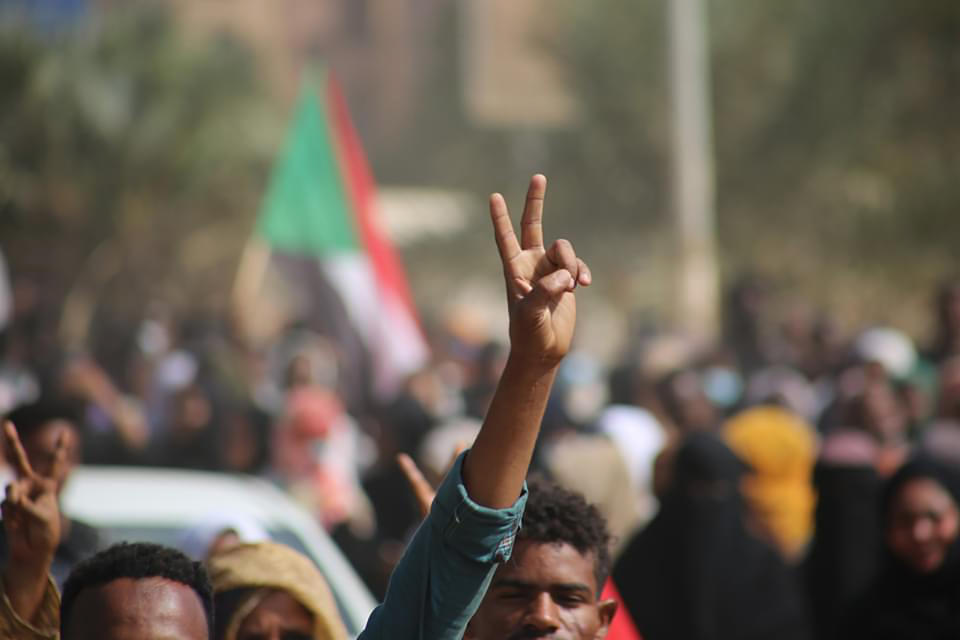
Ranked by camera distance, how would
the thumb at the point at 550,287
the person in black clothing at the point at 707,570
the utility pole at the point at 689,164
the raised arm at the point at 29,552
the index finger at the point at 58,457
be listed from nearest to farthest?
the thumb at the point at 550,287 → the raised arm at the point at 29,552 → the index finger at the point at 58,457 → the person in black clothing at the point at 707,570 → the utility pole at the point at 689,164

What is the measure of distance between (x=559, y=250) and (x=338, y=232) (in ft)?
29.1

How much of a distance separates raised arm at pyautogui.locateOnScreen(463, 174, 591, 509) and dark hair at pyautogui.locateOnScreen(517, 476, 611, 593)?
82 centimetres

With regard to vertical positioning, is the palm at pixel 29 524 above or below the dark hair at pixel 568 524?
above

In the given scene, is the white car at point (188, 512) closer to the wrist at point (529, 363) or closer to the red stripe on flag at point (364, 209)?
the wrist at point (529, 363)

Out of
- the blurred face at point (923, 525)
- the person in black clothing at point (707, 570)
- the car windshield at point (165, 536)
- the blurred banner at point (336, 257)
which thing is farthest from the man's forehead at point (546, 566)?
the blurred banner at point (336, 257)

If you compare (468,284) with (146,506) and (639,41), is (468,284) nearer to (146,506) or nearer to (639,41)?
(639,41)

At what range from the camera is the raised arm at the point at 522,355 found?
2.26 meters

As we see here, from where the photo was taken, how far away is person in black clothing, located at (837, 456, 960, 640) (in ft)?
17.2

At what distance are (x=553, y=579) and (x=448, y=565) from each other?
79 centimetres

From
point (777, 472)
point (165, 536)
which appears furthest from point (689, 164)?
point (165, 536)

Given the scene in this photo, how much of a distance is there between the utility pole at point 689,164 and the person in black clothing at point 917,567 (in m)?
12.1

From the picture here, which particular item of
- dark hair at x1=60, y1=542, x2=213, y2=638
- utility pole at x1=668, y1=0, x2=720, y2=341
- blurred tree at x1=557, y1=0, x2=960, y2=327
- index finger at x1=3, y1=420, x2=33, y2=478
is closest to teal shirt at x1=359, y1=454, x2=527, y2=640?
dark hair at x1=60, y1=542, x2=213, y2=638

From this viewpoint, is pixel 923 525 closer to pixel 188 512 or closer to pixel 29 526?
pixel 188 512

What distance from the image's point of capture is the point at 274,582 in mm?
3369
